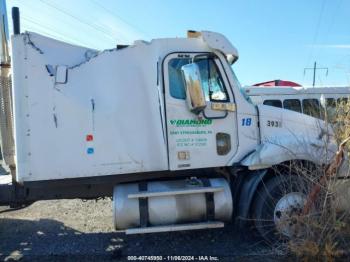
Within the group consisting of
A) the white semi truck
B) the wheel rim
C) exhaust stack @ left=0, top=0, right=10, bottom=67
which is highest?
exhaust stack @ left=0, top=0, right=10, bottom=67

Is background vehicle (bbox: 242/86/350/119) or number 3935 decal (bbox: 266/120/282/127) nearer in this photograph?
number 3935 decal (bbox: 266/120/282/127)

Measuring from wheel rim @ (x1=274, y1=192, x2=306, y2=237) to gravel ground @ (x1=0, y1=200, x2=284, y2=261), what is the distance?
0.42 m

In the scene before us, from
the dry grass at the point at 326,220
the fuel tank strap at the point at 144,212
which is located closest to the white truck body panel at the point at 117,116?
the fuel tank strap at the point at 144,212

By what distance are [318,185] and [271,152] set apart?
1116mm

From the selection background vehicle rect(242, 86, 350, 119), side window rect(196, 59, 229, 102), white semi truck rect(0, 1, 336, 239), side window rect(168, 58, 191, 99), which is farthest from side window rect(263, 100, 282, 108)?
side window rect(168, 58, 191, 99)

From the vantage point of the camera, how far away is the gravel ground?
19.3 feet

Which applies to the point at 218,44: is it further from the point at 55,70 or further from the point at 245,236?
the point at 245,236

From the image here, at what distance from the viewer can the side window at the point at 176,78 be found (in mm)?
5906

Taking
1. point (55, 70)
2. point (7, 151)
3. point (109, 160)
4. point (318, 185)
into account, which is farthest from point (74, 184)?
point (318, 185)

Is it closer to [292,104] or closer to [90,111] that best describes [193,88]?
[90,111]

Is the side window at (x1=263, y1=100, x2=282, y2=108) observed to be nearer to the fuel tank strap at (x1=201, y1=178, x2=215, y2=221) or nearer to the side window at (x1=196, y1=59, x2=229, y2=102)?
the side window at (x1=196, y1=59, x2=229, y2=102)

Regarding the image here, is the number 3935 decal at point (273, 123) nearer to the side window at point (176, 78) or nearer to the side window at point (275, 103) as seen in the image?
the side window at point (176, 78)

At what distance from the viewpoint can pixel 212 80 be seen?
6098 mm

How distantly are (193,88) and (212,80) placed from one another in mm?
552
